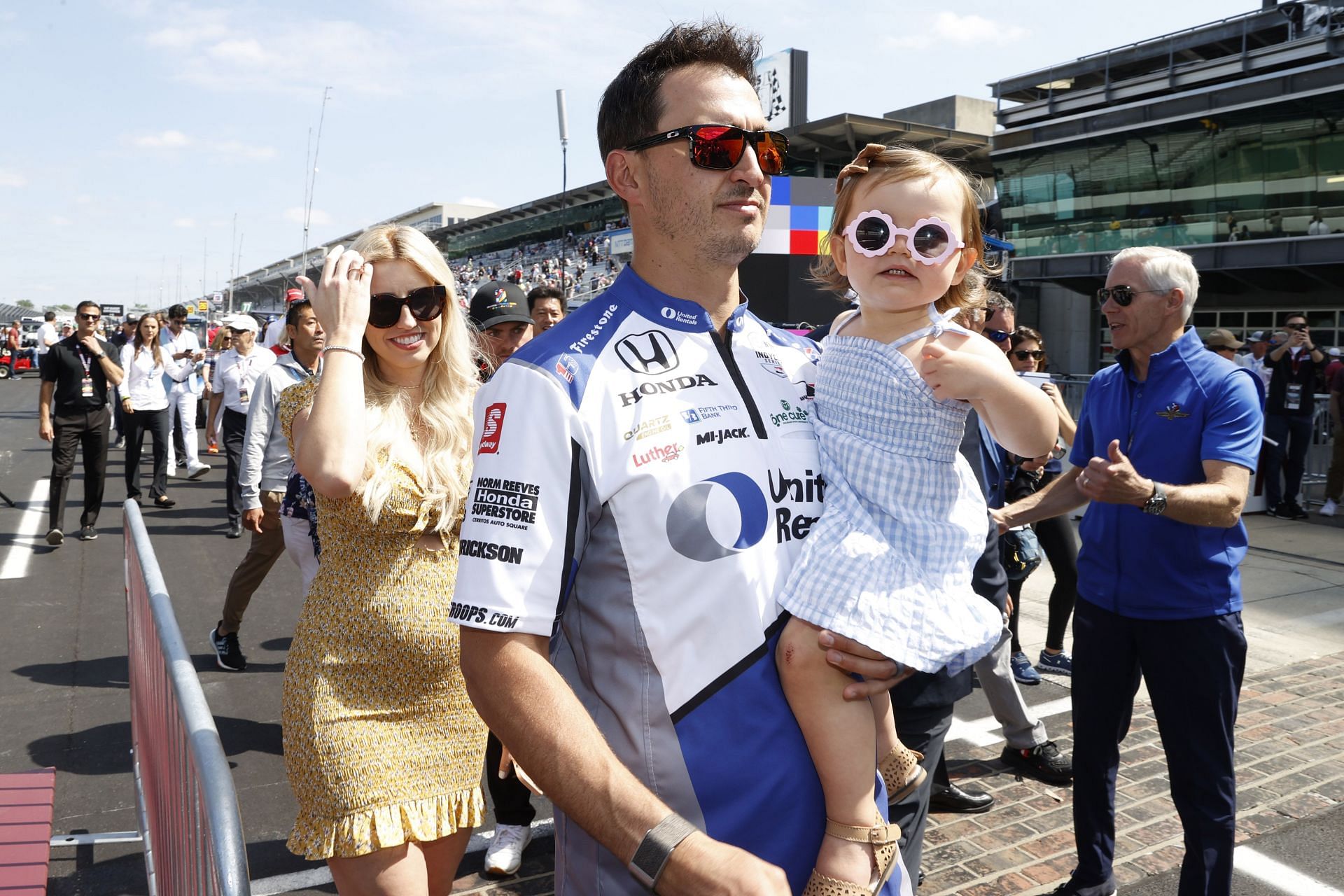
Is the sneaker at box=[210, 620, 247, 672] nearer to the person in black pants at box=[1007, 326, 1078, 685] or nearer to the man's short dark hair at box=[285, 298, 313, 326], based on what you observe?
the man's short dark hair at box=[285, 298, 313, 326]

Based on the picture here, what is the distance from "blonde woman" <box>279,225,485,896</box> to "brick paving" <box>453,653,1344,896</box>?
5.09ft

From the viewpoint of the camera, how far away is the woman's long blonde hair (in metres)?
2.62

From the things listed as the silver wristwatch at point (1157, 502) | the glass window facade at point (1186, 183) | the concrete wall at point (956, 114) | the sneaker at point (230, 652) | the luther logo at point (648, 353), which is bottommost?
the sneaker at point (230, 652)

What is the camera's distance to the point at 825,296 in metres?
9.21

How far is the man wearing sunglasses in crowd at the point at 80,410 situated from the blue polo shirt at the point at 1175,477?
963cm

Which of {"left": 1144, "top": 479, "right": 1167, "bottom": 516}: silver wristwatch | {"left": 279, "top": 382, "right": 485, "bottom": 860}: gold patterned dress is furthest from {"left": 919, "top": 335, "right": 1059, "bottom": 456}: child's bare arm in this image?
{"left": 1144, "top": 479, "right": 1167, "bottom": 516}: silver wristwatch

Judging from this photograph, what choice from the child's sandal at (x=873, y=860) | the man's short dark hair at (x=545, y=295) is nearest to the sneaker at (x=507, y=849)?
the child's sandal at (x=873, y=860)

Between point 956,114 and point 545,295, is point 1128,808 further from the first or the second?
point 956,114

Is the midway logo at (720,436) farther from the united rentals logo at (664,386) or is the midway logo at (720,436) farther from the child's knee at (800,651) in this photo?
the child's knee at (800,651)

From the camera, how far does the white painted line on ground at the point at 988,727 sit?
209 inches

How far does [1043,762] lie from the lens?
482 centimetres

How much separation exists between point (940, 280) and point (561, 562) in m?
0.90

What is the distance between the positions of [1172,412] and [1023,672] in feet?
10.1

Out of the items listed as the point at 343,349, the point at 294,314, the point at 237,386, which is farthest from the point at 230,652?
the point at 237,386
